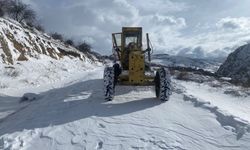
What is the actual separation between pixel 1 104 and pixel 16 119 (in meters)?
3.83

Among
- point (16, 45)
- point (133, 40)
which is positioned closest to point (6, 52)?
point (16, 45)

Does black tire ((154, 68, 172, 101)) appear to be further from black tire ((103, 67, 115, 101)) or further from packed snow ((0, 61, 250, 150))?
black tire ((103, 67, 115, 101))

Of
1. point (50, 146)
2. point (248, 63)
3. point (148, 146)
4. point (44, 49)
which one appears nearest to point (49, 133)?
point (50, 146)

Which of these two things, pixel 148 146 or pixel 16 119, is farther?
pixel 16 119

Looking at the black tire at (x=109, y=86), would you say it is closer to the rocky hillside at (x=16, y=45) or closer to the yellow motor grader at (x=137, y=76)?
the yellow motor grader at (x=137, y=76)

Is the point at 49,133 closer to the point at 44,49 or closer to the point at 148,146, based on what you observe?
the point at 148,146

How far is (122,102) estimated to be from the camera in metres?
13.0

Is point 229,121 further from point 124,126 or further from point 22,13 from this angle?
point 22,13

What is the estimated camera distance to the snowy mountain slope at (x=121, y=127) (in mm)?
8414

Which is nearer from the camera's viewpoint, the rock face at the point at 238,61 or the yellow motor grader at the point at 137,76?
the yellow motor grader at the point at 137,76

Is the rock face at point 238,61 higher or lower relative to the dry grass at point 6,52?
lower

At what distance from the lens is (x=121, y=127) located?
9.57 meters

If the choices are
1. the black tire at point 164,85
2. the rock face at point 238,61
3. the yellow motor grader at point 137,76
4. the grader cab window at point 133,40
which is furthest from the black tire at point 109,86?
the rock face at point 238,61

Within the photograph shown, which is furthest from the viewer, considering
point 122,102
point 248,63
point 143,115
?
point 248,63
